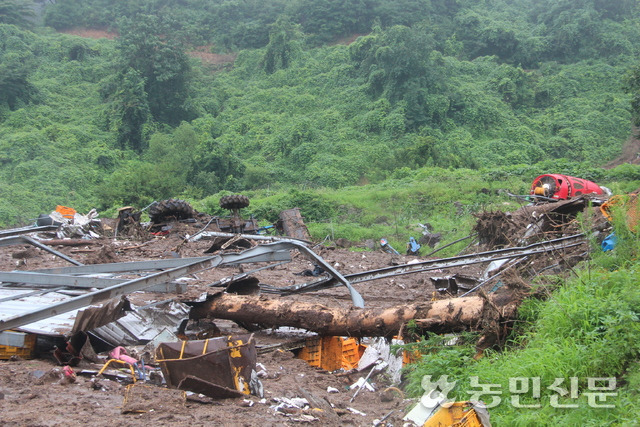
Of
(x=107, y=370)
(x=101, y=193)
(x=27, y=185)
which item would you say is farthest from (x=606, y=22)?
(x=107, y=370)

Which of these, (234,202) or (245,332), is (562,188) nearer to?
(234,202)

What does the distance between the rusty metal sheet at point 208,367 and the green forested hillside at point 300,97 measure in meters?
20.3

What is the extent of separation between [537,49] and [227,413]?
4528 cm

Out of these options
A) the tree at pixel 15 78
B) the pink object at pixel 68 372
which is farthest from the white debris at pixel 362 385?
the tree at pixel 15 78

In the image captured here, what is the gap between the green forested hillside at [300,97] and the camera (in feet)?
91.8

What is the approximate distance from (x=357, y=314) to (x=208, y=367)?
1775mm

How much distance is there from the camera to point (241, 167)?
2814cm

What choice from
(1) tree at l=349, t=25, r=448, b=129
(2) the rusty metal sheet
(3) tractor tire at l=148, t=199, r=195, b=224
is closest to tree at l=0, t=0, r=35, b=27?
(1) tree at l=349, t=25, r=448, b=129

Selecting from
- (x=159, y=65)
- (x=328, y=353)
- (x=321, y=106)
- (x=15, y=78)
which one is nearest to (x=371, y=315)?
(x=328, y=353)

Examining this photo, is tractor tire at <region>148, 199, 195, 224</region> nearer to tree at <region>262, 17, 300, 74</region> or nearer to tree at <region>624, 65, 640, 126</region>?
tree at <region>624, 65, 640, 126</region>

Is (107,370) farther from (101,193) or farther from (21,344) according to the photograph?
(101,193)

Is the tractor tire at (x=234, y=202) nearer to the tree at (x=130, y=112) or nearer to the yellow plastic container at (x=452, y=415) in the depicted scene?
the yellow plastic container at (x=452, y=415)

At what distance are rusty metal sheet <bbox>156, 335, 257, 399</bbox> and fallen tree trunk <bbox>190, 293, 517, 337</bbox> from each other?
1351 mm

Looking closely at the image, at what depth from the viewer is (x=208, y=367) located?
3.65m
